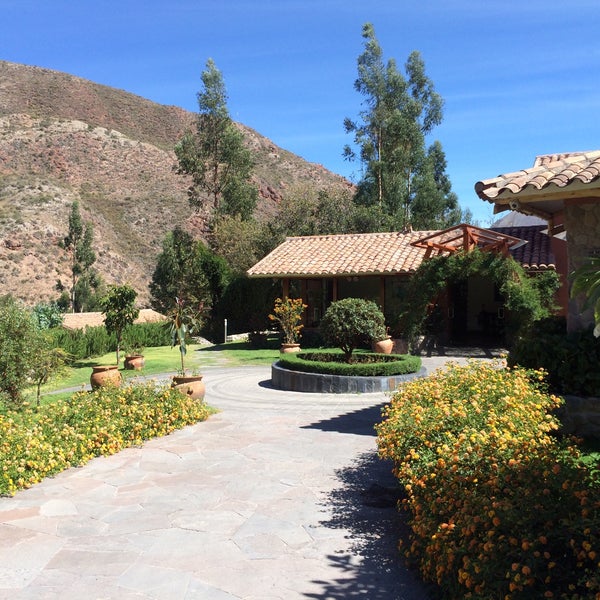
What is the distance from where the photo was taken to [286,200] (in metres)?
31.3

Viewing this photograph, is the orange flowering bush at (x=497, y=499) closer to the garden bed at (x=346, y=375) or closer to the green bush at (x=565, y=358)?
the green bush at (x=565, y=358)

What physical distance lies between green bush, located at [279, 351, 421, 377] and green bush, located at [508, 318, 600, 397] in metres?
4.60

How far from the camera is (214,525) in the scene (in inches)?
191

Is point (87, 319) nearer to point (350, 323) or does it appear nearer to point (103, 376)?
point (103, 376)

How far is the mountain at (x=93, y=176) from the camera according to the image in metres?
40.3

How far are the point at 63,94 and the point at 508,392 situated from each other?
69.1m

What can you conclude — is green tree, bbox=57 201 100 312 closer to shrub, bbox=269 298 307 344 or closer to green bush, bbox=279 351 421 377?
shrub, bbox=269 298 307 344

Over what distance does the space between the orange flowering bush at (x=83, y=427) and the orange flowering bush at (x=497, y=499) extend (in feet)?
11.9

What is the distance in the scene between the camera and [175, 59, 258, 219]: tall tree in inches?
1426

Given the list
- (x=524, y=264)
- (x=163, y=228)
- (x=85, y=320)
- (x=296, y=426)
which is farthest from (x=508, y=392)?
(x=163, y=228)

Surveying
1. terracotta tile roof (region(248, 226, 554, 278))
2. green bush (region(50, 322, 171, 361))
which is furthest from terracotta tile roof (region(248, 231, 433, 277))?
green bush (region(50, 322, 171, 361))

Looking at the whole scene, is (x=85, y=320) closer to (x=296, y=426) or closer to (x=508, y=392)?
(x=296, y=426)

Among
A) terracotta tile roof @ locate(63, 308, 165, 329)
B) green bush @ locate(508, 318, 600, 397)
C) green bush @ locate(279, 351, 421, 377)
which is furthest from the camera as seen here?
terracotta tile roof @ locate(63, 308, 165, 329)

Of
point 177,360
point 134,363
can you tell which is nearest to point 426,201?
point 177,360
